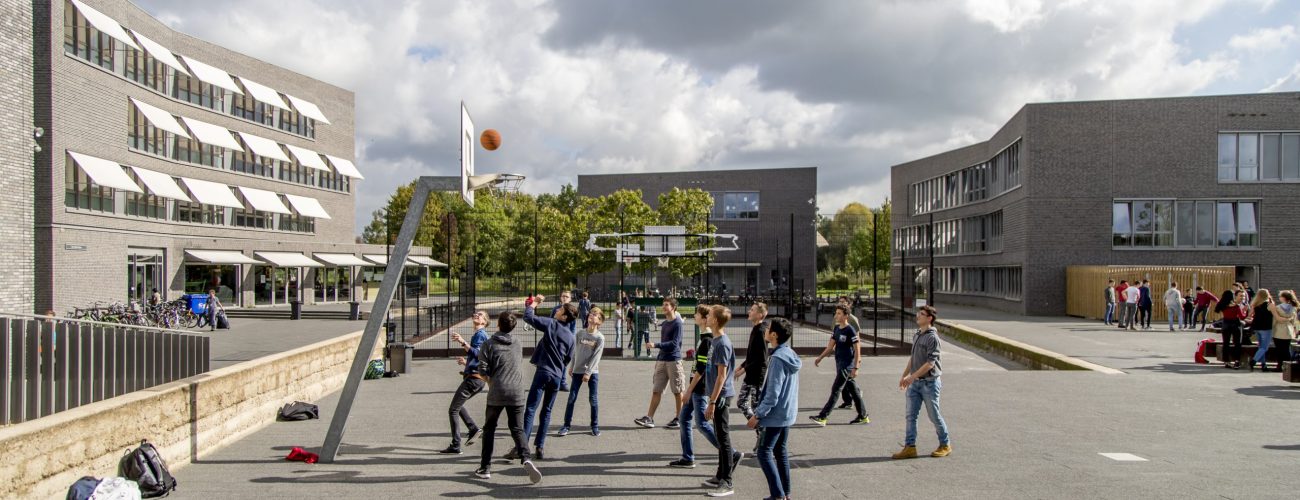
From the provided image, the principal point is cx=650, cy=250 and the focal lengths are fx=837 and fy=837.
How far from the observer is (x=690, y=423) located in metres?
8.02

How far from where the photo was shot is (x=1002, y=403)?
12.2 m

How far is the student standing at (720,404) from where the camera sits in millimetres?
7207

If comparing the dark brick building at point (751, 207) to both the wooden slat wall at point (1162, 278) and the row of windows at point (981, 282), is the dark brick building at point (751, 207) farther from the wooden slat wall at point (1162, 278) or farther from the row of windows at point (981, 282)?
Answer: the wooden slat wall at point (1162, 278)

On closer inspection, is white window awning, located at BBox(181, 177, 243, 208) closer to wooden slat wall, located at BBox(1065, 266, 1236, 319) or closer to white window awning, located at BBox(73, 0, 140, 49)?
white window awning, located at BBox(73, 0, 140, 49)

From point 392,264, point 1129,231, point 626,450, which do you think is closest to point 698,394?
point 626,450

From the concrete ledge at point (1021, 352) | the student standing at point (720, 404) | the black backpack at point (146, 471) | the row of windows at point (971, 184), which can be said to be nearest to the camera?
the black backpack at point (146, 471)

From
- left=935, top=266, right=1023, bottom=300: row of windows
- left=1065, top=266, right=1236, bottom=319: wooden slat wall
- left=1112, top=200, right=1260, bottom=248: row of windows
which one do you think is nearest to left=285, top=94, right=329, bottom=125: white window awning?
left=935, top=266, right=1023, bottom=300: row of windows

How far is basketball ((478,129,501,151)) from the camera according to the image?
867 cm

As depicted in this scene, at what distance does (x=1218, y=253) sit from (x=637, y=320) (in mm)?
26440

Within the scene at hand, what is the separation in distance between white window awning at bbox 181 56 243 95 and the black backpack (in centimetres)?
2922

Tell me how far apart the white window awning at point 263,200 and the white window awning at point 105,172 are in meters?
7.81

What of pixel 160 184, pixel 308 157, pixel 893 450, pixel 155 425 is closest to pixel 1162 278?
pixel 893 450

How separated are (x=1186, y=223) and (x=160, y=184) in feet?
128

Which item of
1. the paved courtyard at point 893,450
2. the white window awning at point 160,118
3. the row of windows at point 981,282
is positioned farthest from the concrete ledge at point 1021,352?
the white window awning at point 160,118
